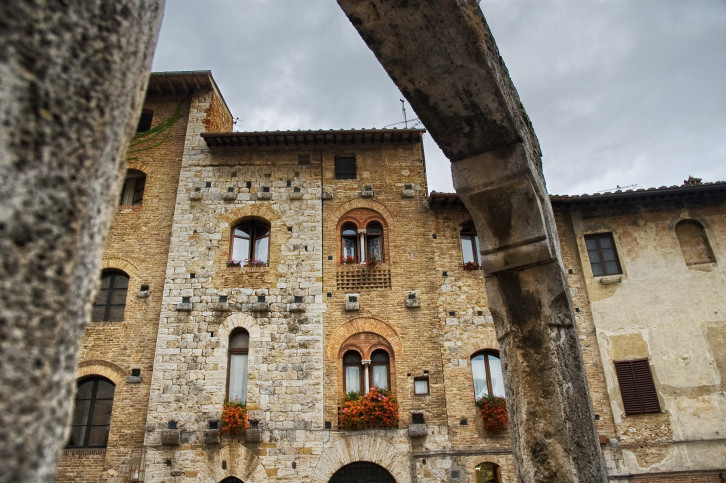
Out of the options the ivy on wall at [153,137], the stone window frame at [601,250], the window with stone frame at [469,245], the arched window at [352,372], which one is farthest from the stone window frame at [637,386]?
the ivy on wall at [153,137]

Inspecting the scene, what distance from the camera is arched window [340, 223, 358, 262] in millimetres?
13734

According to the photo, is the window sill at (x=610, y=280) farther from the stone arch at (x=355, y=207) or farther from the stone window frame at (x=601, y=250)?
the stone arch at (x=355, y=207)

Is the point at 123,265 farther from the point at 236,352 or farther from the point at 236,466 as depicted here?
the point at 236,466

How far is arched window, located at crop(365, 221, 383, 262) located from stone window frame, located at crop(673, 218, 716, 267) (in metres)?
7.90

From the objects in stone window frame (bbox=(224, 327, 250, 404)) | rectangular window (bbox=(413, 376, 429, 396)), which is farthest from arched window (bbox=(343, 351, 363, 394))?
stone window frame (bbox=(224, 327, 250, 404))

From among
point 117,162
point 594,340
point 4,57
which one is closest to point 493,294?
point 117,162

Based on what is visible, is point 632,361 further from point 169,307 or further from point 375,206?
point 169,307

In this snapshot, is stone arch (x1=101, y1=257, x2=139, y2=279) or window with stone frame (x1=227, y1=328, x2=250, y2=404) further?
stone arch (x1=101, y1=257, x2=139, y2=279)

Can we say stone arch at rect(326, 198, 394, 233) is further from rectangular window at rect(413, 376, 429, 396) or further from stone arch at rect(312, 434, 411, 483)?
stone arch at rect(312, 434, 411, 483)

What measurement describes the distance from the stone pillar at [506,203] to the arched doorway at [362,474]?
Answer: 8.14 metres

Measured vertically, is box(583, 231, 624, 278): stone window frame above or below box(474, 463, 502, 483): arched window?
above

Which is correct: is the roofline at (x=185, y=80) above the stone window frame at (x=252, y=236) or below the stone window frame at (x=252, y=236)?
above

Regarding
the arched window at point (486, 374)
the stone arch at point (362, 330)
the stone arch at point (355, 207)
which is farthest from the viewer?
the stone arch at point (355, 207)

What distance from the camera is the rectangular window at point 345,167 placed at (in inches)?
575
